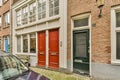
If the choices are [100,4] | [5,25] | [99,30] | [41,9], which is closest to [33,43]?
[41,9]

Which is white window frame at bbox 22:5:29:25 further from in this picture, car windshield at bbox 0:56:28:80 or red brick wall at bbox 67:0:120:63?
car windshield at bbox 0:56:28:80

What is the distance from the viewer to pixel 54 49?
11.9m

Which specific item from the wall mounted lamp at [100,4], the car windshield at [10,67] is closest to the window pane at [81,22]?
the wall mounted lamp at [100,4]

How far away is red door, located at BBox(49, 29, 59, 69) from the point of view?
11661 millimetres

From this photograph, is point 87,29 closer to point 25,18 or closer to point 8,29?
point 25,18

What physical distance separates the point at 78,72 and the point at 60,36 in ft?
8.21

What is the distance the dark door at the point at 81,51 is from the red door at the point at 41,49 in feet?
11.7

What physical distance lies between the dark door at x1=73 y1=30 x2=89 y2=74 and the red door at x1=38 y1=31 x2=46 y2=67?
3.56m

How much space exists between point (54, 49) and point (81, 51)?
2659 millimetres

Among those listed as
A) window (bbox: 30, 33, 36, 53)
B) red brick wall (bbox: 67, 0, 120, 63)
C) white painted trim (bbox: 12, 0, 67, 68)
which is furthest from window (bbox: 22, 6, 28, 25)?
red brick wall (bbox: 67, 0, 120, 63)

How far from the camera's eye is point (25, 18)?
16.5 meters

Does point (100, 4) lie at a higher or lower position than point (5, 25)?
lower

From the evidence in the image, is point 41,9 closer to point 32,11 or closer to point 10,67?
point 32,11

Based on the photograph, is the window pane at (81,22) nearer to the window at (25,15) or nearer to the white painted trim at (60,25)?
the white painted trim at (60,25)
